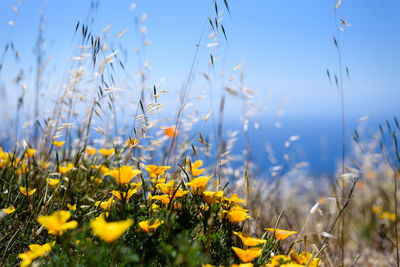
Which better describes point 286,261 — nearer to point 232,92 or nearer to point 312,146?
point 232,92

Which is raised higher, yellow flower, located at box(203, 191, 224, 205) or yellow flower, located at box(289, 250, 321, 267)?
yellow flower, located at box(203, 191, 224, 205)

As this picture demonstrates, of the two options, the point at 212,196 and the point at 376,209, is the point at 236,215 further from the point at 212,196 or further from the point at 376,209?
the point at 376,209

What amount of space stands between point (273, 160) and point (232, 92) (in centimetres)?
129

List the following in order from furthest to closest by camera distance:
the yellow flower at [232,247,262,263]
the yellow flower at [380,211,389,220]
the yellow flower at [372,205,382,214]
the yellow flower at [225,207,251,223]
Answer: the yellow flower at [372,205,382,214] < the yellow flower at [380,211,389,220] < the yellow flower at [225,207,251,223] < the yellow flower at [232,247,262,263]

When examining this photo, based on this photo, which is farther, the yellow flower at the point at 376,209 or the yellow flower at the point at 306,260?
the yellow flower at the point at 376,209

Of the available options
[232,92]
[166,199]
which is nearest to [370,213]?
[232,92]

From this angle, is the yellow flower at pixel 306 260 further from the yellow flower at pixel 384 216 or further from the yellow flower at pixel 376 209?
the yellow flower at pixel 376 209

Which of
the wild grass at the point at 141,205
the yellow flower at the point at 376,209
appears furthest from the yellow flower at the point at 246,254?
the yellow flower at the point at 376,209

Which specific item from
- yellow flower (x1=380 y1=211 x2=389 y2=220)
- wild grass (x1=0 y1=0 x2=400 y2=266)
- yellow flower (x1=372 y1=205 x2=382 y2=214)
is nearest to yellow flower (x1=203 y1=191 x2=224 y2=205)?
wild grass (x1=0 y1=0 x2=400 y2=266)

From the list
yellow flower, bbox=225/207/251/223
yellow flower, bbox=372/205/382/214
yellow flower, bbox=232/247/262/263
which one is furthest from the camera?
yellow flower, bbox=372/205/382/214

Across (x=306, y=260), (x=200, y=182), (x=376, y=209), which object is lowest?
(x=376, y=209)

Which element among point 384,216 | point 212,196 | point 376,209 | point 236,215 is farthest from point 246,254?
point 376,209

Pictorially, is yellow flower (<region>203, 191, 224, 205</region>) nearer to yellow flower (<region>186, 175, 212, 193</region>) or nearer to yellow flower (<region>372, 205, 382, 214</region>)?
yellow flower (<region>186, 175, 212, 193</region>)

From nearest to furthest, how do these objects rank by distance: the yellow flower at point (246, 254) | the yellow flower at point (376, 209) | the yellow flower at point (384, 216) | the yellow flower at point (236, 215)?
the yellow flower at point (246, 254)
the yellow flower at point (236, 215)
the yellow flower at point (384, 216)
the yellow flower at point (376, 209)
